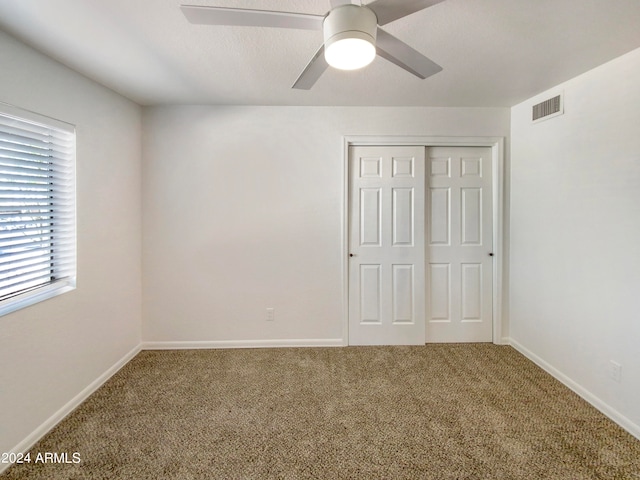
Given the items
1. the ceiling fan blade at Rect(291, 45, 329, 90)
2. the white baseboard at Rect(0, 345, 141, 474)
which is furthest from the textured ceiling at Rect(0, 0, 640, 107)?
the white baseboard at Rect(0, 345, 141, 474)

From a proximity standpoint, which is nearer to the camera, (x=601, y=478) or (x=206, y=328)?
(x=601, y=478)

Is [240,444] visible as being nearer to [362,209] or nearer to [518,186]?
[362,209]

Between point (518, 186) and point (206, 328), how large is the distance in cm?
334

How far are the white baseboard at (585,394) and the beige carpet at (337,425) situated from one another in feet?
0.17

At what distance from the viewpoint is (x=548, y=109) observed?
8.43ft

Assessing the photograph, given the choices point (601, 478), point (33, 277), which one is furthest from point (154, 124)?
point (601, 478)

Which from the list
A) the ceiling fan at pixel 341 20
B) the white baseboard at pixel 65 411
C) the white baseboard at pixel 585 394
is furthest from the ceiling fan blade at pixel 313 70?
the white baseboard at pixel 585 394

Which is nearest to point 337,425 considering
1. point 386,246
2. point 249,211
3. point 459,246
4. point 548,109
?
point 386,246

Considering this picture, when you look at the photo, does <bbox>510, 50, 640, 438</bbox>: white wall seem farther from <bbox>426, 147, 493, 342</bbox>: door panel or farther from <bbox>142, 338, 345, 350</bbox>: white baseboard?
<bbox>142, 338, 345, 350</bbox>: white baseboard

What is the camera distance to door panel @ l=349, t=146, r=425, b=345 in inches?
122

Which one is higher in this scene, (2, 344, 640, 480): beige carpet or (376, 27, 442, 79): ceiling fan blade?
(376, 27, 442, 79): ceiling fan blade

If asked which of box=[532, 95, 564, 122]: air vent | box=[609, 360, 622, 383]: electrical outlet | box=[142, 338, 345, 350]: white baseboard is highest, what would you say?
box=[532, 95, 564, 122]: air vent

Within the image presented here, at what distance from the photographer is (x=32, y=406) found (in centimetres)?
185

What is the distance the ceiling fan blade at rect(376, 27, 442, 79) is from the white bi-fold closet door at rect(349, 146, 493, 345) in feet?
5.23
